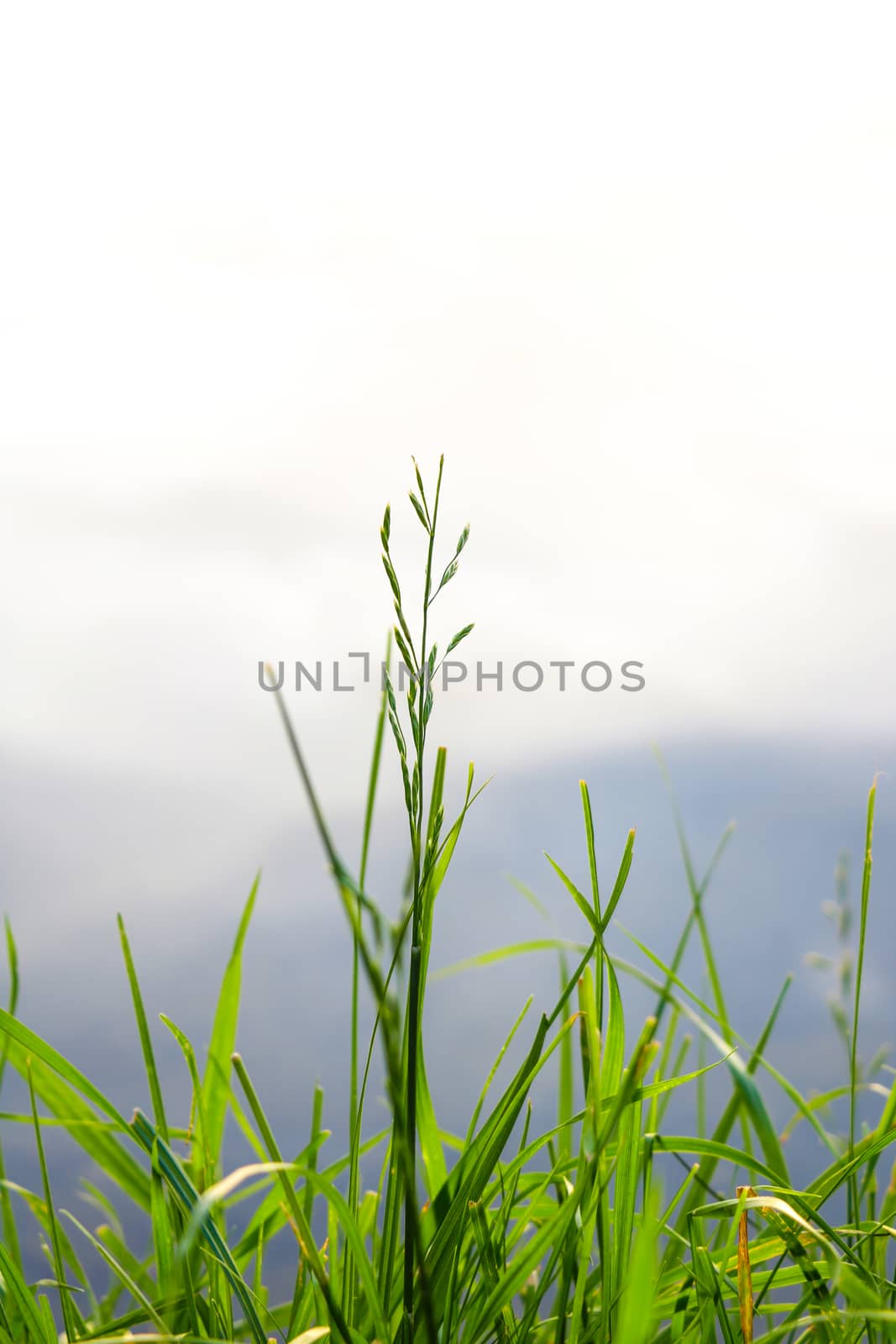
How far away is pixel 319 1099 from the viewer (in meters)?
0.94

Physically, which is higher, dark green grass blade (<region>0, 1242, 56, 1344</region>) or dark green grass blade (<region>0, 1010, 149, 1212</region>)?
dark green grass blade (<region>0, 1010, 149, 1212</region>)

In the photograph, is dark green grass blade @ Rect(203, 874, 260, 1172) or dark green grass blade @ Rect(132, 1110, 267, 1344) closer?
dark green grass blade @ Rect(132, 1110, 267, 1344)

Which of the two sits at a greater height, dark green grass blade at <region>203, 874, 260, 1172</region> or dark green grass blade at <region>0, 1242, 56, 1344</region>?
dark green grass blade at <region>203, 874, 260, 1172</region>

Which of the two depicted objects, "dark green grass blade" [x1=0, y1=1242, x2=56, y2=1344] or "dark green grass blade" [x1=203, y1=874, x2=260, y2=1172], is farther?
"dark green grass blade" [x1=203, y1=874, x2=260, y2=1172]

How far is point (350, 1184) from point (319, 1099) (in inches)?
11.4

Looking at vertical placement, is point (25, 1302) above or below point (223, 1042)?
below

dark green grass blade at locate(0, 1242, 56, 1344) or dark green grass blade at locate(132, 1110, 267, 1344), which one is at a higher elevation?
dark green grass blade at locate(132, 1110, 267, 1344)

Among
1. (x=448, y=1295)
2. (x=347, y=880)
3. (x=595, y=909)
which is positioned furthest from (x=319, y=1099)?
(x=347, y=880)

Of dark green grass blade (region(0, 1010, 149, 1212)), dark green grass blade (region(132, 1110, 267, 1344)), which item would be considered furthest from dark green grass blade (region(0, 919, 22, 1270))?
dark green grass blade (region(132, 1110, 267, 1344))

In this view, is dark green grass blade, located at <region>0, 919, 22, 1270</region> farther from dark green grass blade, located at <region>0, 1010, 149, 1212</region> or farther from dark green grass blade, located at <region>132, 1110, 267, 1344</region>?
dark green grass blade, located at <region>132, 1110, 267, 1344</region>

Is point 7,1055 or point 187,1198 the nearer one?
point 187,1198

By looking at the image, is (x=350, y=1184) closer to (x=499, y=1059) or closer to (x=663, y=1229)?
(x=499, y=1059)

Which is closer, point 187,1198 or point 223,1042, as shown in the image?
point 187,1198

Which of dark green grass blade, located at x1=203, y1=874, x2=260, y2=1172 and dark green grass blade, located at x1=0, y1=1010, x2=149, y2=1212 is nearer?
dark green grass blade, located at x1=0, y1=1010, x2=149, y2=1212
